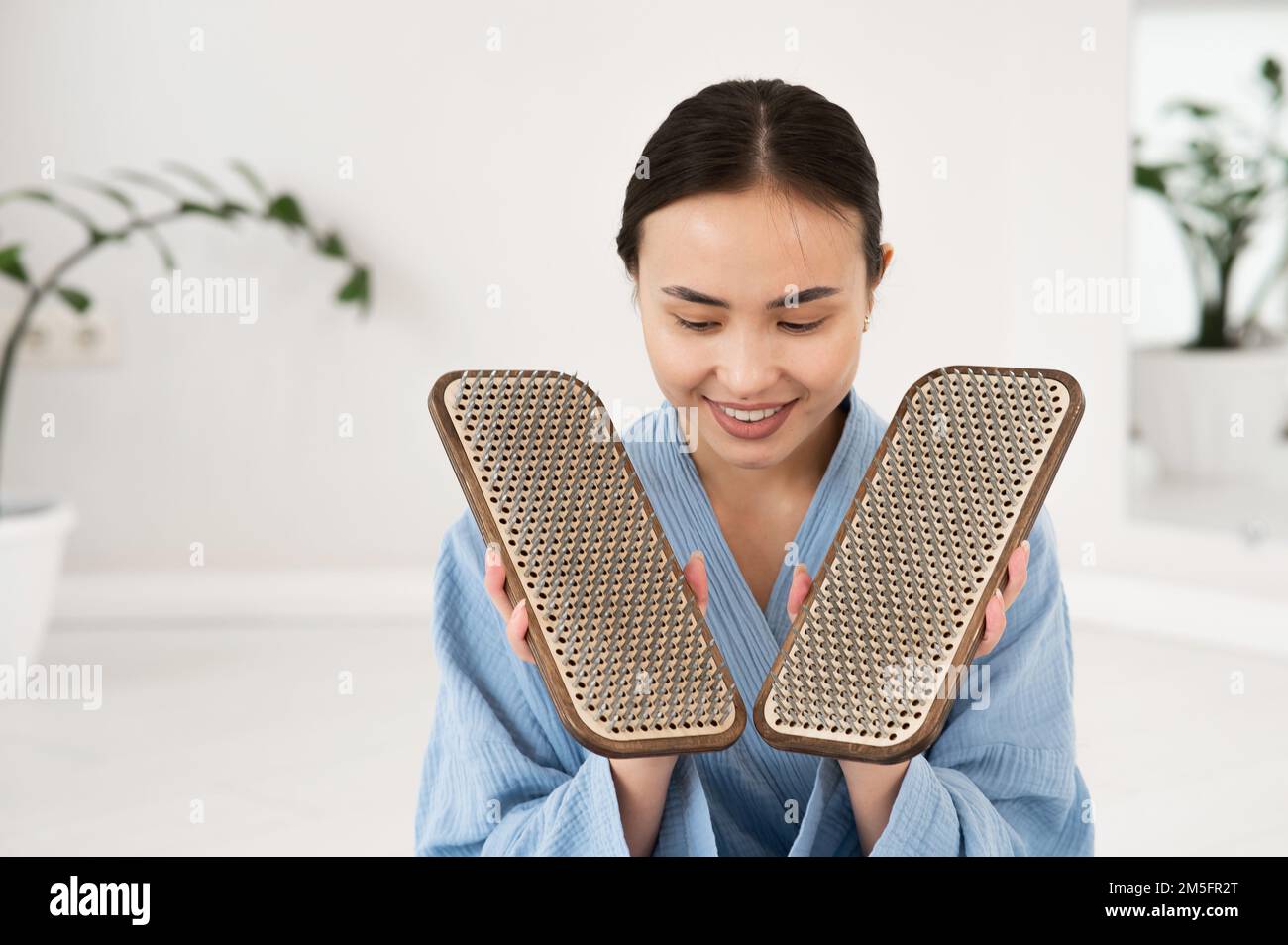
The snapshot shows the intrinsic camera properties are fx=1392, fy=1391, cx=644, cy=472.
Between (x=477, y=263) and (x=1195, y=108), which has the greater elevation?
(x=1195, y=108)

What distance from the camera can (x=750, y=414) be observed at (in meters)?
0.88

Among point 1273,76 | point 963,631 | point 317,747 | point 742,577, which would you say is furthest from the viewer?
point 1273,76

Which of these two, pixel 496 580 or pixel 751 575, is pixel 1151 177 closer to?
pixel 751 575

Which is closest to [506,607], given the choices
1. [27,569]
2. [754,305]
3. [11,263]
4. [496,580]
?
[496,580]

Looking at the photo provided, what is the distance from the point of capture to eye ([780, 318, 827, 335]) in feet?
2.78

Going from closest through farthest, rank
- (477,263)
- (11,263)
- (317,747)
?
(317,747), (11,263), (477,263)

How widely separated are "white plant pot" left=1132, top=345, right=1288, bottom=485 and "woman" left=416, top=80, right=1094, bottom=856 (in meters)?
1.75

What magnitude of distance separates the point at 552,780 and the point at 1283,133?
2108 millimetres

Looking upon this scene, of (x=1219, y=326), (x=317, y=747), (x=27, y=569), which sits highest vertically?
(x=1219, y=326)

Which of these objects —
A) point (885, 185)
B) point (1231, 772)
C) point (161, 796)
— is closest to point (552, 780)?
point (161, 796)

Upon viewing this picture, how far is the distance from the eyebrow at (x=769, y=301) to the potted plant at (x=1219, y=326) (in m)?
1.93

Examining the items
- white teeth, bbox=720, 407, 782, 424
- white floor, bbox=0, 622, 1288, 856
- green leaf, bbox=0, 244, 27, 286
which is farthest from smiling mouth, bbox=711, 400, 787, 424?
green leaf, bbox=0, 244, 27, 286

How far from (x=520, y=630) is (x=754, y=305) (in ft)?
0.78

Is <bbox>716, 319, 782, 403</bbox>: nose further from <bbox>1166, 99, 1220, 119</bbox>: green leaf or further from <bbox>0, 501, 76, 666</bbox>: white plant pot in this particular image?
<bbox>1166, 99, 1220, 119</bbox>: green leaf
